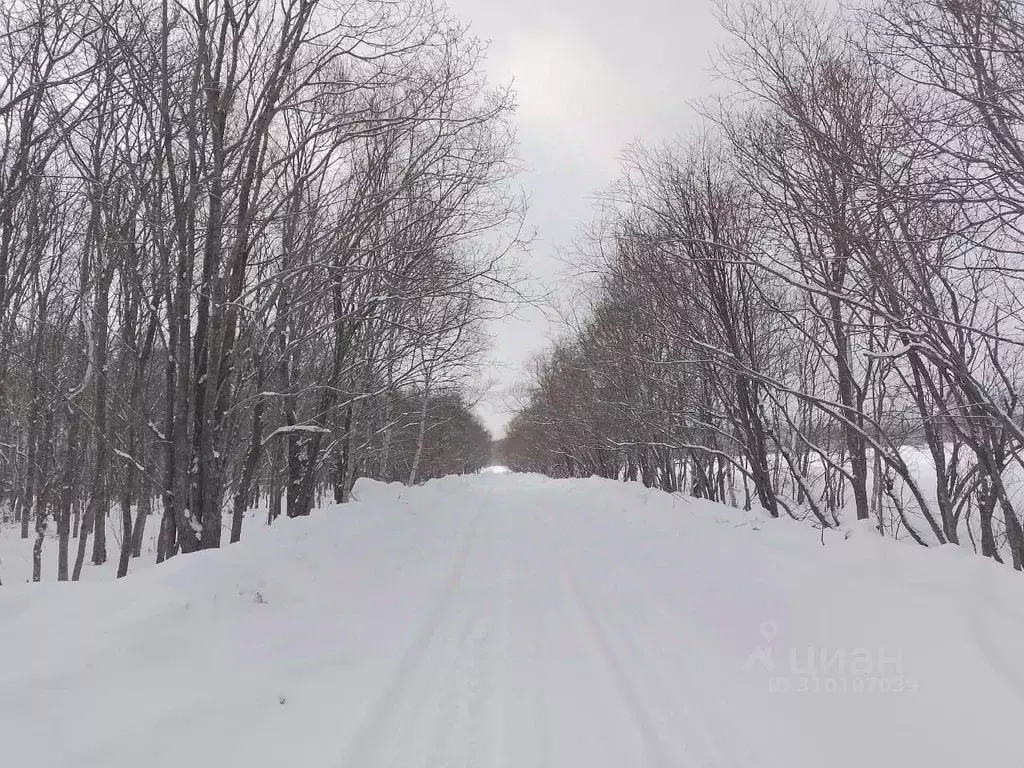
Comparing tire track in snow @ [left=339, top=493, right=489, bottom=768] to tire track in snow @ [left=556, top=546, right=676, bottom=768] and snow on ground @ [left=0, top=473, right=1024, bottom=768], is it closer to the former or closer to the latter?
snow on ground @ [left=0, top=473, right=1024, bottom=768]

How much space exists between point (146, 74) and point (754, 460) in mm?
11514

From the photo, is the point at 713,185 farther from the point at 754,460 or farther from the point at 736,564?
the point at 736,564

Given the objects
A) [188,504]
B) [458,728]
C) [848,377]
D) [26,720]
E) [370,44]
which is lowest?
[458,728]

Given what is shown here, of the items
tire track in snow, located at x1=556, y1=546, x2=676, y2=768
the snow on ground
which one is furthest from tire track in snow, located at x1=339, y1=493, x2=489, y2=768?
tire track in snow, located at x1=556, y1=546, x2=676, y2=768

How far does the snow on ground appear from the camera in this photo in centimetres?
274

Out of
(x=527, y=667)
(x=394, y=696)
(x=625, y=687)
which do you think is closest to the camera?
(x=394, y=696)

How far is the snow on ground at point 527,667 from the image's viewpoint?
274 centimetres

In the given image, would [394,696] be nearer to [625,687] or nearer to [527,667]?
[527,667]

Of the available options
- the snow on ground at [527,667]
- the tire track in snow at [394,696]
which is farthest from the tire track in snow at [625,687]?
the tire track in snow at [394,696]

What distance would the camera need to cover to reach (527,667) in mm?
3912

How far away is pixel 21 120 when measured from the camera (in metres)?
5.80

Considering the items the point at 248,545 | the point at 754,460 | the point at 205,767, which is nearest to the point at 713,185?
the point at 754,460

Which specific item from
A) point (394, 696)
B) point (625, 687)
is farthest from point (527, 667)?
point (394, 696)

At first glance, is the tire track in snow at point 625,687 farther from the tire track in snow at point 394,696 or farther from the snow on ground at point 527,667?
the tire track in snow at point 394,696
